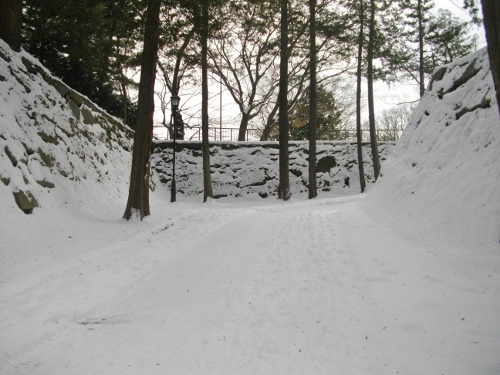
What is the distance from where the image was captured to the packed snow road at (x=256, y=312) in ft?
8.48

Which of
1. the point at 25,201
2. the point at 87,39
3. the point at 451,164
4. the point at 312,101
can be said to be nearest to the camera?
the point at 25,201

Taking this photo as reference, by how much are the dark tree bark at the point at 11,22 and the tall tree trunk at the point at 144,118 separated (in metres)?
2.93

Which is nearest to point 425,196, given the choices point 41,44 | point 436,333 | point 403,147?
Answer: point 403,147

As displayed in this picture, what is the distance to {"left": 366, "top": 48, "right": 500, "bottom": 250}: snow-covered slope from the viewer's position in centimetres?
509

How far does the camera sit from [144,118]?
827 centimetres

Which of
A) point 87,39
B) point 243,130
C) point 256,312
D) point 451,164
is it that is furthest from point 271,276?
point 243,130

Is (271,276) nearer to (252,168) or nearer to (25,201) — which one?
(25,201)

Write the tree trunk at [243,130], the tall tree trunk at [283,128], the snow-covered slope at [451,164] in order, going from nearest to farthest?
the snow-covered slope at [451,164] → the tall tree trunk at [283,128] → the tree trunk at [243,130]

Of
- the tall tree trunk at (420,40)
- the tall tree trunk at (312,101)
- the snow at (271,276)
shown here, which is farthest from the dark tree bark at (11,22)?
the tall tree trunk at (420,40)

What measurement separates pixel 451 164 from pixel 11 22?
389 inches

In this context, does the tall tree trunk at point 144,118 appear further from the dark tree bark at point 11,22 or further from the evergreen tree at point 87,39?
the dark tree bark at point 11,22

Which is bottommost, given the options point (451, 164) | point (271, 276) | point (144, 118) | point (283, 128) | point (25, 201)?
point (271, 276)

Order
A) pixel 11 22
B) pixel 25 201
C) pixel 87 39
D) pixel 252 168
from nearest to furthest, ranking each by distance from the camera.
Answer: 1. pixel 25 201
2. pixel 11 22
3. pixel 87 39
4. pixel 252 168

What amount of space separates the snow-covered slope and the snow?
3 cm
